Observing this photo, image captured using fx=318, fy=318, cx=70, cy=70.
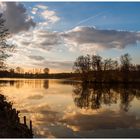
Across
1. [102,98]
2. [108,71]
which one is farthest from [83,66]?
[102,98]

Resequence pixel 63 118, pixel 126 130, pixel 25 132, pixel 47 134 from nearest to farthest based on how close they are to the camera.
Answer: pixel 25 132, pixel 47 134, pixel 126 130, pixel 63 118

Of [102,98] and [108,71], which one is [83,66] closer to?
[108,71]

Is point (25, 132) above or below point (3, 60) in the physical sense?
below

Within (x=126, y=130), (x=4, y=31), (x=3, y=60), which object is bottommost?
(x=126, y=130)

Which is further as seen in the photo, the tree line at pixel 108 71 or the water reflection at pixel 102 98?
the tree line at pixel 108 71

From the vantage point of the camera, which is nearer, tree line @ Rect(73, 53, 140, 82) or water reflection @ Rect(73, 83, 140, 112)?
water reflection @ Rect(73, 83, 140, 112)

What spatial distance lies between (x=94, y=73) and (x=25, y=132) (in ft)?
348

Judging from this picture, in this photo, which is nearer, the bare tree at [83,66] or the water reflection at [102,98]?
the water reflection at [102,98]

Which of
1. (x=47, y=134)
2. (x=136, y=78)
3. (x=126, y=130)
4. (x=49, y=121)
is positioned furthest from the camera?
(x=136, y=78)

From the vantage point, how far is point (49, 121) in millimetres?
24750

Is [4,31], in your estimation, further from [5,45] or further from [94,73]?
[94,73]

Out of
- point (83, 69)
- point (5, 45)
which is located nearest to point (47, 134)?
point (5, 45)

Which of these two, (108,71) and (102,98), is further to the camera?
(108,71)

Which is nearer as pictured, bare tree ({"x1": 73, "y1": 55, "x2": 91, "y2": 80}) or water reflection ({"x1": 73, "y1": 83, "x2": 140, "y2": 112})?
water reflection ({"x1": 73, "y1": 83, "x2": 140, "y2": 112})
